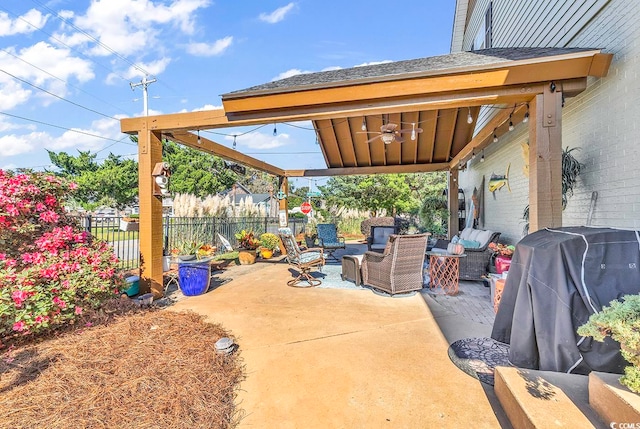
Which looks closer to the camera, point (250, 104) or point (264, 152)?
point (250, 104)

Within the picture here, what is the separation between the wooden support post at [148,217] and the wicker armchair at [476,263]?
5202 millimetres

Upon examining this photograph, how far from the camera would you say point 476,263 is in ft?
18.0

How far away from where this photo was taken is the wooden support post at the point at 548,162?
3.15 metres

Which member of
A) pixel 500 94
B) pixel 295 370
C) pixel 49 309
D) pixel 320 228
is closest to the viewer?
pixel 295 370

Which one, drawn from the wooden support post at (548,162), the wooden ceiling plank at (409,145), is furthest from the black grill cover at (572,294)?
the wooden ceiling plank at (409,145)

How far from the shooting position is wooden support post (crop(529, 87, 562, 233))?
10.3 ft

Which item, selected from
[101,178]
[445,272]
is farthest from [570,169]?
[101,178]

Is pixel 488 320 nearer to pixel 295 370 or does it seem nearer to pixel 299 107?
pixel 295 370

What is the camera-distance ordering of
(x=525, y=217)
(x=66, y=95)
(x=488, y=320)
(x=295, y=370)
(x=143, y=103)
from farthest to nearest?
(x=143, y=103) < (x=66, y=95) < (x=525, y=217) < (x=488, y=320) < (x=295, y=370)

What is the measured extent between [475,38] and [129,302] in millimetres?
11229

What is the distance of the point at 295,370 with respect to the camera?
2.49 meters

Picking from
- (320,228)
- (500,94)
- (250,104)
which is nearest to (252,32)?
(320,228)

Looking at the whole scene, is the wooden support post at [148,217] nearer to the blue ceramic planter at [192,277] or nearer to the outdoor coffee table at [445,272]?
the blue ceramic planter at [192,277]

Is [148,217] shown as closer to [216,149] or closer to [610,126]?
[216,149]
